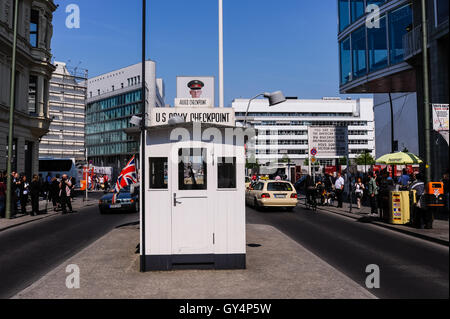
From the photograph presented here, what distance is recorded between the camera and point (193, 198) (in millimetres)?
7023

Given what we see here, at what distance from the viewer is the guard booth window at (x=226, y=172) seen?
7.11 meters

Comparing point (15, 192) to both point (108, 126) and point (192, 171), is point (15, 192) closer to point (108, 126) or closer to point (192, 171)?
point (192, 171)

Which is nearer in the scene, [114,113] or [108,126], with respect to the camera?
[114,113]

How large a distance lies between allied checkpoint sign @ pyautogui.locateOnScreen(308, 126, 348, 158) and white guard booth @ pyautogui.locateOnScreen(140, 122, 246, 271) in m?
15.2

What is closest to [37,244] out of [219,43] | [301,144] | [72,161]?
[219,43]

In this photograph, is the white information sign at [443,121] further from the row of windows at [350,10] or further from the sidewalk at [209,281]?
the row of windows at [350,10]

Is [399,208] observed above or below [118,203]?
above

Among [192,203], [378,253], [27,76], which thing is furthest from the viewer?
[27,76]

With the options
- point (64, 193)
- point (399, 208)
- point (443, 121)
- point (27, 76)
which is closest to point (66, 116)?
point (27, 76)

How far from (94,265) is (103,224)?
24.9 feet

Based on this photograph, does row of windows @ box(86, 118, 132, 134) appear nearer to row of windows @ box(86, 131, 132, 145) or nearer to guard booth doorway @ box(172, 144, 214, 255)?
row of windows @ box(86, 131, 132, 145)

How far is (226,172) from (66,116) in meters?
56.3

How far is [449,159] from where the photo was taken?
2395 mm

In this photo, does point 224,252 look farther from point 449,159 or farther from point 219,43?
point 219,43
